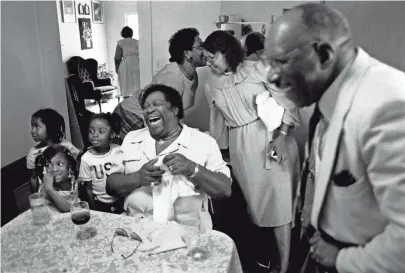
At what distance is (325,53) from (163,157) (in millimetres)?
955

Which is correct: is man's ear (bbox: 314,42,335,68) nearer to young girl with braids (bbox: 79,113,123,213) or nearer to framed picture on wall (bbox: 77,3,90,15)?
young girl with braids (bbox: 79,113,123,213)

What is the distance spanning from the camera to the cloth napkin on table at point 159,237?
122cm

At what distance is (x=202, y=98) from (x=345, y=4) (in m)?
1.79

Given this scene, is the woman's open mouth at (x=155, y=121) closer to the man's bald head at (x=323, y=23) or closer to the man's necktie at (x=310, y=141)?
the man's necktie at (x=310, y=141)

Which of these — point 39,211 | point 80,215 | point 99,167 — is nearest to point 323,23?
point 80,215

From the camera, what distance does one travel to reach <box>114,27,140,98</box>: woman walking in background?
571 centimetres

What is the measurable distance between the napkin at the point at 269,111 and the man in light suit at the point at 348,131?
3.87ft

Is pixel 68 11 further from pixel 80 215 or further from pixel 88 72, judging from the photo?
pixel 80 215

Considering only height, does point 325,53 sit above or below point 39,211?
above

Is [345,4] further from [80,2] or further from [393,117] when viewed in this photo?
[80,2]

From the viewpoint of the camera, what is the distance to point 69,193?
6.04ft

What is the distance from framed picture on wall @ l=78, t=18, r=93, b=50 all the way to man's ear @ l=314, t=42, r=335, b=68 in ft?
24.4

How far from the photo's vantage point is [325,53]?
844mm

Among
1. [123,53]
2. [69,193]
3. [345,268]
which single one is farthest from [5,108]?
[123,53]
